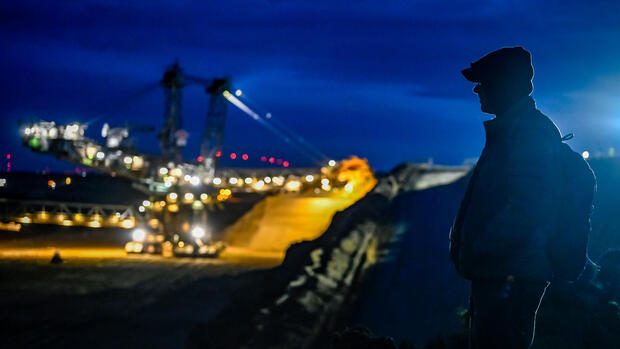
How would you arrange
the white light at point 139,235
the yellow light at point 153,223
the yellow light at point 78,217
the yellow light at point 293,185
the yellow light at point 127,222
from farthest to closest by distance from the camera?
the yellow light at point 293,185 → the yellow light at point 153,223 → the yellow light at point 127,222 → the yellow light at point 78,217 → the white light at point 139,235

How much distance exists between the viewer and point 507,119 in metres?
3.33

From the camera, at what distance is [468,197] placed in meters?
3.43

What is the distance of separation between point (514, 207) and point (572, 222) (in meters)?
0.45

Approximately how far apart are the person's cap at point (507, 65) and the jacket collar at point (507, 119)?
0.54 ft

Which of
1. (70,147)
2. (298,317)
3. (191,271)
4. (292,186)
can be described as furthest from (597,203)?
(292,186)

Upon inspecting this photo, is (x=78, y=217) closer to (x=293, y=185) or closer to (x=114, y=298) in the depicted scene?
(x=293, y=185)

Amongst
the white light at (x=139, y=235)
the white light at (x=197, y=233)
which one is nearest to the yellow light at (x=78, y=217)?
the white light at (x=139, y=235)

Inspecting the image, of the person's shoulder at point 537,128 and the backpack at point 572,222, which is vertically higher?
the person's shoulder at point 537,128

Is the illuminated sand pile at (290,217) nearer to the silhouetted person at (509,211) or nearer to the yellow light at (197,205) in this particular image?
the yellow light at (197,205)

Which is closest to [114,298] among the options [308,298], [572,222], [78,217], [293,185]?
[308,298]

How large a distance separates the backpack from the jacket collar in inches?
15.3

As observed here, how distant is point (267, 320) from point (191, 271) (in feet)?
47.3

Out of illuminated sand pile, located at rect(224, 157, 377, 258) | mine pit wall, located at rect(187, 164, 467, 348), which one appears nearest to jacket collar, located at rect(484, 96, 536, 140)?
mine pit wall, located at rect(187, 164, 467, 348)

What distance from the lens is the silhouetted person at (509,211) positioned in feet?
10.2
